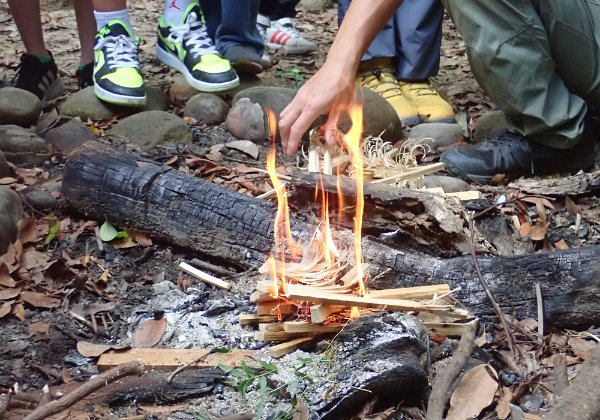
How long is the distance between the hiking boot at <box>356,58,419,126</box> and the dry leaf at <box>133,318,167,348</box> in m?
2.23

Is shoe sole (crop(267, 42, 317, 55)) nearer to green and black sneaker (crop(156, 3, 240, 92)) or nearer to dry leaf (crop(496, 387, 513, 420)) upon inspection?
green and black sneaker (crop(156, 3, 240, 92))

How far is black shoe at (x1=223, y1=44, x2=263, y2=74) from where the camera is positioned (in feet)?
14.3

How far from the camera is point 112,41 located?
3.95 metres

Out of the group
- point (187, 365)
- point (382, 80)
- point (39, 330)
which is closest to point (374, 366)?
point (187, 365)

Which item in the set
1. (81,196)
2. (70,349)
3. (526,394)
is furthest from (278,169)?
(526,394)

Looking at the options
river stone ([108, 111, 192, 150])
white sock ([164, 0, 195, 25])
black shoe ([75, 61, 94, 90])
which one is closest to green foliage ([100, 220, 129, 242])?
river stone ([108, 111, 192, 150])

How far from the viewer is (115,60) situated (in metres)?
3.91

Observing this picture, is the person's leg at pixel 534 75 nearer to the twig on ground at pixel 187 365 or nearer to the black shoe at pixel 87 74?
the twig on ground at pixel 187 365

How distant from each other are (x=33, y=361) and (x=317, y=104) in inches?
43.5

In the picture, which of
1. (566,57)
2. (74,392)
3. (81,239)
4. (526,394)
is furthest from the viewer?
(566,57)

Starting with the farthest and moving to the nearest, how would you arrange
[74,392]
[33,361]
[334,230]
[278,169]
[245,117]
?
[245,117] → [278,169] → [334,230] → [33,361] → [74,392]

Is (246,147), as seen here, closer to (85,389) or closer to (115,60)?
(115,60)

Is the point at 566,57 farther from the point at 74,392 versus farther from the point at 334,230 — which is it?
the point at 74,392

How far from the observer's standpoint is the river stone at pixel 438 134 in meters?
3.92
